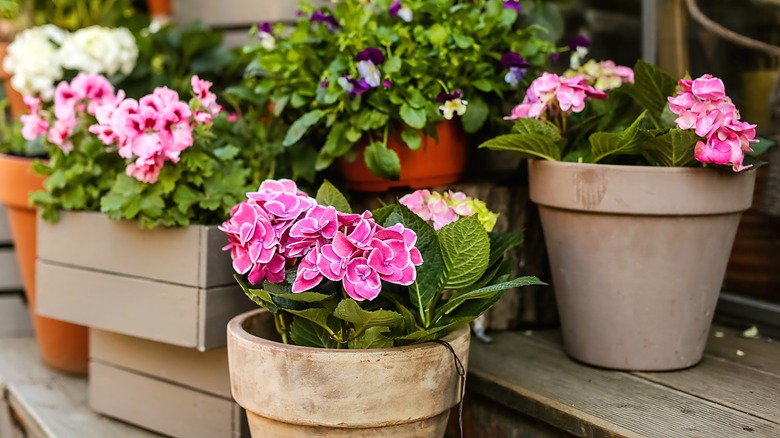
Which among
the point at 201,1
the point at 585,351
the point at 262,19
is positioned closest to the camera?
the point at 585,351

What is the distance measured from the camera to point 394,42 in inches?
71.2

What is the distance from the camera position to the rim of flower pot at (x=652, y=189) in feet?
5.10

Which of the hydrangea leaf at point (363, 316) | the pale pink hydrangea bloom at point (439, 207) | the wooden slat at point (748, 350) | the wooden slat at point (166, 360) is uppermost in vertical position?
the pale pink hydrangea bloom at point (439, 207)

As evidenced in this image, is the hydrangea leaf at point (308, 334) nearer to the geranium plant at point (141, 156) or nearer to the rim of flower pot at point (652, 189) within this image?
the geranium plant at point (141, 156)

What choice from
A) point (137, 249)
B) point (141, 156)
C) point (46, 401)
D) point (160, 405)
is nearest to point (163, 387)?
point (160, 405)

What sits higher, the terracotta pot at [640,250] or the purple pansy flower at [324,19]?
the purple pansy flower at [324,19]

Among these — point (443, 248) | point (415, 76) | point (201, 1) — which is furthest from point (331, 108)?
point (201, 1)

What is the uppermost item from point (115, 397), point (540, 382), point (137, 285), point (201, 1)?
point (201, 1)

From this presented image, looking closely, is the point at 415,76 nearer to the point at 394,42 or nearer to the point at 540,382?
the point at 394,42

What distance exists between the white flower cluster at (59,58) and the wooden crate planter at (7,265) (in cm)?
49

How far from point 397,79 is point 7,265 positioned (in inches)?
61.6

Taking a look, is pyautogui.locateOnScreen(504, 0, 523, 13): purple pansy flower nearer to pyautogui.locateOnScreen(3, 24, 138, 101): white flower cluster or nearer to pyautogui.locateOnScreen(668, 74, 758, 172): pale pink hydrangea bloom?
pyautogui.locateOnScreen(668, 74, 758, 172): pale pink hydrangea bloom

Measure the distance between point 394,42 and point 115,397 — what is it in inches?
40.1

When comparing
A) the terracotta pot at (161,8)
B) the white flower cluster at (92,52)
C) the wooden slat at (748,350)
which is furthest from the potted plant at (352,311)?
the terracotta pot at (161,8)
